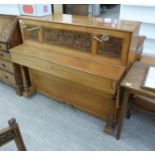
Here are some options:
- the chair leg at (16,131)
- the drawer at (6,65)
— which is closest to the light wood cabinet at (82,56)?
the drawer at (6,65)

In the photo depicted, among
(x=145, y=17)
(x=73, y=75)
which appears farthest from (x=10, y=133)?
(x=145, y=17)

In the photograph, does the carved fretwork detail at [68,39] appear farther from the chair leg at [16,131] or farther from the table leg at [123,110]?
the chair leg at [16,131]

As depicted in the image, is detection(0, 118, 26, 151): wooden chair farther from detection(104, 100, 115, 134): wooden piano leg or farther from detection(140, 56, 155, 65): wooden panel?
detection(140, 56, 155, 65): wooden panel

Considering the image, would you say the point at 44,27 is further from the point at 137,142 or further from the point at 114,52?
the point at 137,142

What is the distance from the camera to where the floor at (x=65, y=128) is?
1.78m

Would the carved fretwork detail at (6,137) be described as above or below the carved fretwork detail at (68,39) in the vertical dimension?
below

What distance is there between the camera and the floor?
1.78 metres

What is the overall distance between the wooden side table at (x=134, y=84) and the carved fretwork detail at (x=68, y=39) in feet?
1.64

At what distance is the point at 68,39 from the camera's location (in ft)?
6.24

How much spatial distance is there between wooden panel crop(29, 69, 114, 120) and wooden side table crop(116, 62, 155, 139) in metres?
0.24

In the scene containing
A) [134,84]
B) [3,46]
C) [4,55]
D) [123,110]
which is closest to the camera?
[134,84]

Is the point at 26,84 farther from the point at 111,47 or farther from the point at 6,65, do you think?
the point at 111,47

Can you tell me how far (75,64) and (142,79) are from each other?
646 millimetres

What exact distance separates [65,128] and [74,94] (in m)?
0.41
